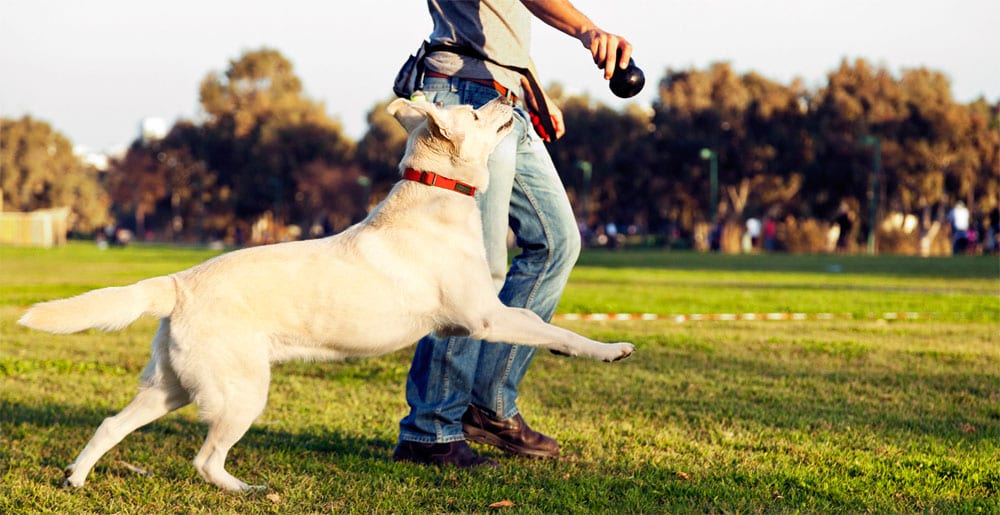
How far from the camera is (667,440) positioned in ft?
16.5

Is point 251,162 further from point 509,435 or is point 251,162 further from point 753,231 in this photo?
point 509,435

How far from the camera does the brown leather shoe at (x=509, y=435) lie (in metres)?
4.78

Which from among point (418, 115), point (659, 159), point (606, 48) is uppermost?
point (659, 159)

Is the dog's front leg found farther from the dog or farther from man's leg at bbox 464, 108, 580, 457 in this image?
man's leg at bbox 464, 108, 580, 457

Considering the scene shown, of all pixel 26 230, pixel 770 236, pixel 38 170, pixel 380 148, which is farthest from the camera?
pixel 38 170

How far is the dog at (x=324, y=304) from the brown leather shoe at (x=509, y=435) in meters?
0.81

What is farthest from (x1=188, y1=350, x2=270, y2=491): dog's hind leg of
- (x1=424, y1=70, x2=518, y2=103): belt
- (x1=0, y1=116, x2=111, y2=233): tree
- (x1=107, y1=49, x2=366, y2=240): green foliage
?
(x1=0, y1=116, x2=111, y2=233): tree

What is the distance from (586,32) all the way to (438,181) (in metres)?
0.97

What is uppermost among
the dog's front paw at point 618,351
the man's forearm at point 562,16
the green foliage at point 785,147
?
the green foliage at point 785,147

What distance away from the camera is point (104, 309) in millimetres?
3889

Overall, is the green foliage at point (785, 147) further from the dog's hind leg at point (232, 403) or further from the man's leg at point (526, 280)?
the dog's hind leg at point (232, 403)

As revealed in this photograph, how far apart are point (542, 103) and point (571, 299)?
966 cm

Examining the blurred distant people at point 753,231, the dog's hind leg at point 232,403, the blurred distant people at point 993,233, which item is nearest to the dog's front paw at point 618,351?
the dog's hind leg at point 232,403

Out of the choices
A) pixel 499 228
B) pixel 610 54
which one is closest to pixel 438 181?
pixel 499 228
